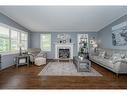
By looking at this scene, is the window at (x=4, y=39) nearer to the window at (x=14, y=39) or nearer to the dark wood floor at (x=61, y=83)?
the window at (x=14, y=39)

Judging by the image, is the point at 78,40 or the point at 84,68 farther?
the point at 78,40

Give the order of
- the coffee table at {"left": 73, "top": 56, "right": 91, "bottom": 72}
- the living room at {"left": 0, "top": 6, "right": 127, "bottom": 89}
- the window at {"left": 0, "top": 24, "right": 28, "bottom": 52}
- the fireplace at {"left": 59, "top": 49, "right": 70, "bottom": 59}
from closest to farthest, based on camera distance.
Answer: the living room at {"left": 0, "top": 6, "right": 127, "bottom": 89} → the coffee table at {"left": 73, "top": 56, "right": 91, "bottom": 72} → the window at {"left": 0, "top": 24, "right": 28, "bottom": 52} → the fireplace at {"left": 59, "top": 49, "right": 70, "bottom": 59}

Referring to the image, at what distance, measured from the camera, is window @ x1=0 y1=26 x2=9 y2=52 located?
17.5 ft

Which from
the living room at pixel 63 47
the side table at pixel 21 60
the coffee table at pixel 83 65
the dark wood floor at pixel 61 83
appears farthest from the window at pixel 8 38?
the coffee table at pixel 83 65

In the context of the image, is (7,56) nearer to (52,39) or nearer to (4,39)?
(4,39)

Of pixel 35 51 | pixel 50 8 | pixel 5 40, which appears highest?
pixel 50 8

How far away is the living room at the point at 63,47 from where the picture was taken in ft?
12.3

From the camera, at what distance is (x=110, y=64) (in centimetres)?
479

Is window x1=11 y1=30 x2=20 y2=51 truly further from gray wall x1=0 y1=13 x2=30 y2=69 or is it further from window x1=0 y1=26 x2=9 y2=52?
window x1=0 y1=26 x2=9 y2=52

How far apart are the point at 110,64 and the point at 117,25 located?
7.73ft

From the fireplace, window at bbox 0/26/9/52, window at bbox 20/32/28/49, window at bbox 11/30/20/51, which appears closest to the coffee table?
window at bbox 0/26/9/52

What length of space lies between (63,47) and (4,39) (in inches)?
199
